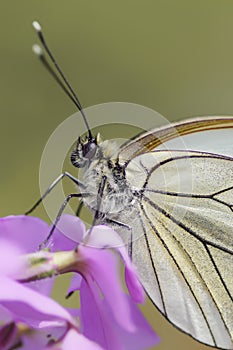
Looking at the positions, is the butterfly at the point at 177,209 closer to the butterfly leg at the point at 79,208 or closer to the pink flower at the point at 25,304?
the butterfly leg at the point at 79,208

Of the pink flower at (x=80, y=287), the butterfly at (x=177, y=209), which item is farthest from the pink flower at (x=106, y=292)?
the butterfly at (x=177, y=209)

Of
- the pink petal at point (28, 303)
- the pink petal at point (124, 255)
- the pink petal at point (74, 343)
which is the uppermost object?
the pink petal at point (124, 255)

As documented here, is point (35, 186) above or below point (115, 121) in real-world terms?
below

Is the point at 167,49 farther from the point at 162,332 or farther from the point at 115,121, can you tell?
the point at 115,121

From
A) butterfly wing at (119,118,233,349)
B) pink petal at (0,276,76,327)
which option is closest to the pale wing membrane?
butterfly wing at (119,118,233,349)

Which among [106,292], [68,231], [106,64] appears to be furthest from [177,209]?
[106,64]

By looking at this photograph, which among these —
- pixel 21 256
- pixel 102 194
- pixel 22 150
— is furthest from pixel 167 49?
pixel 21 256

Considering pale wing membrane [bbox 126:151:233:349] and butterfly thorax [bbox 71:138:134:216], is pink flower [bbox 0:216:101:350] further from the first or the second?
pale wing membrane [bbox 126:151:233:349]

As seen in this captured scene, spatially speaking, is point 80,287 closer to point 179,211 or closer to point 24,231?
point 24,231
